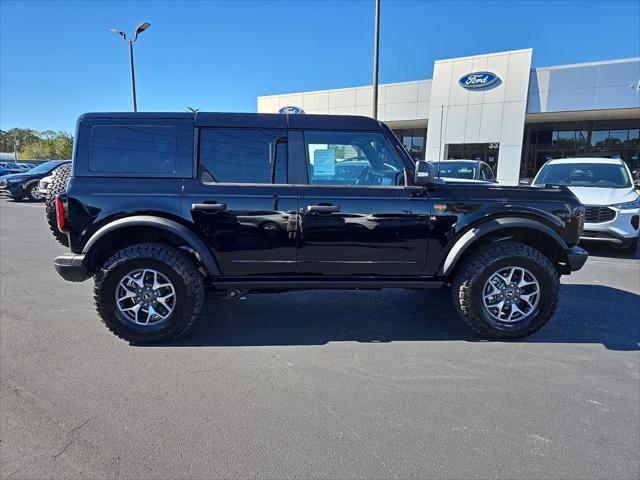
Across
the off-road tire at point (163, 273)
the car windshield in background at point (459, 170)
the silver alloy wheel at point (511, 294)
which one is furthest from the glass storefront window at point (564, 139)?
the off-road tire at point (163, 273)

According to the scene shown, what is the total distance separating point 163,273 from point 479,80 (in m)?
25.5

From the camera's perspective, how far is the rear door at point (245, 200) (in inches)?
135

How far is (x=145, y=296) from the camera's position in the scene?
3494 mm

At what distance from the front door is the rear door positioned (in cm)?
19

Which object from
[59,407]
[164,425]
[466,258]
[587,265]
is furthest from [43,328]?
[587,265]

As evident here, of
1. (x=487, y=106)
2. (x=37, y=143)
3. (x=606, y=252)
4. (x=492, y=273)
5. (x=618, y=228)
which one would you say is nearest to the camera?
(x=492, y=273)

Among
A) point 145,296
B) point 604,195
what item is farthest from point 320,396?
point 604,195

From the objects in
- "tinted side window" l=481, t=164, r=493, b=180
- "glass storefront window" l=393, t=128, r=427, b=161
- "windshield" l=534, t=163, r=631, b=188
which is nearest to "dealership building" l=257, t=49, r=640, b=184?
"glass storefront window" l=393, t=128, r=427, b=161

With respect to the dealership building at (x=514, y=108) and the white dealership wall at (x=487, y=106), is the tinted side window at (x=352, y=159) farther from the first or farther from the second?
the white dealership wall at (x=487, y=106)

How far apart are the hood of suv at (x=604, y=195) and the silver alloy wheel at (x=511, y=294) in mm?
4345

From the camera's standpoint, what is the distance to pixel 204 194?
135 inches

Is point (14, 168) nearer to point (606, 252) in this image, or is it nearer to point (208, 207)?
point (208, 207)

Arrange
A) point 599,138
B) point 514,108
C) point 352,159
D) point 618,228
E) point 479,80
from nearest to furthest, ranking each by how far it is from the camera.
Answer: point 352,159
point 618,228
point 514,108
point 479,80
point 599,138

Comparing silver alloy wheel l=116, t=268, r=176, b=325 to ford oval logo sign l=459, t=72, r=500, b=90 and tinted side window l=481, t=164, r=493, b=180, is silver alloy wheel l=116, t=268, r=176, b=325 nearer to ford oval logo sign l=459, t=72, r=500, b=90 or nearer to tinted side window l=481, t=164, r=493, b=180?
tinted side window l=481, t=164, r=493, b=180
